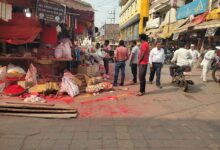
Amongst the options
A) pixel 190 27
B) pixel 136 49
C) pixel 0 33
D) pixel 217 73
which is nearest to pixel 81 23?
pixel 136 49

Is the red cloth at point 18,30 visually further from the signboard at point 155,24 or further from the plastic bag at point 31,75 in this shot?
the signboard at point 155,24

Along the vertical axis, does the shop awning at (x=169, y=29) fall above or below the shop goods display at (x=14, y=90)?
above

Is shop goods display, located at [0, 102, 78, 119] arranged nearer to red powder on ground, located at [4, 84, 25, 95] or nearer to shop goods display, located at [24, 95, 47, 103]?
shop goods display, located at [24, 95, 47, 103]

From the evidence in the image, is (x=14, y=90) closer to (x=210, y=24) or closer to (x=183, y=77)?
(x=183, y=77)

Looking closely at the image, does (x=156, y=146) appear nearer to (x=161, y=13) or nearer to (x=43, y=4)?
(x=43, y=4)

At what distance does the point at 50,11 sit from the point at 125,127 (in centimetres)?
517

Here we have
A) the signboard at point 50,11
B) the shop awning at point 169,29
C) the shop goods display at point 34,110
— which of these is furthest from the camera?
the shop awning at point 169,29

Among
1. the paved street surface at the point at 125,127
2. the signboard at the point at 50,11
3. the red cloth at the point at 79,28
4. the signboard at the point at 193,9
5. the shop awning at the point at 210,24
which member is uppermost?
the signboard at the point at 193,9

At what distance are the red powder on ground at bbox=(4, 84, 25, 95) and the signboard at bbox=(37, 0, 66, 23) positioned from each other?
7.36 feet

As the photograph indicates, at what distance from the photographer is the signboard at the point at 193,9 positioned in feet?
64.3

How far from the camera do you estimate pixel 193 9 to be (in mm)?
Result: 21516

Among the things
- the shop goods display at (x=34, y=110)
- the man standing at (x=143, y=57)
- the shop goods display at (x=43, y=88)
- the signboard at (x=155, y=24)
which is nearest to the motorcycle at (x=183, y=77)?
the man standing at (x=143, y=57)

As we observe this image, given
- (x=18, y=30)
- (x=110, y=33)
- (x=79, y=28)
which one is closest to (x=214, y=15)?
(x=79, y=28)

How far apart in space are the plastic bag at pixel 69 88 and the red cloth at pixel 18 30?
1.79 meters
